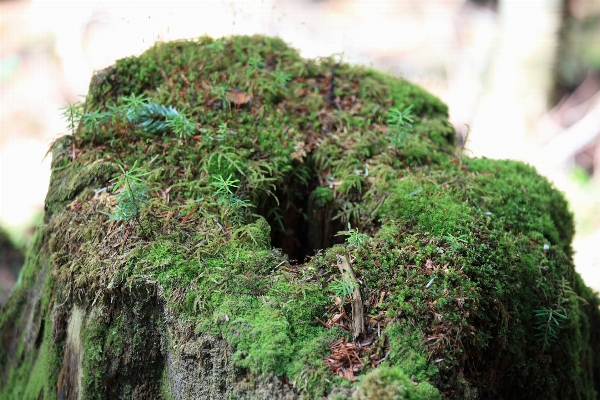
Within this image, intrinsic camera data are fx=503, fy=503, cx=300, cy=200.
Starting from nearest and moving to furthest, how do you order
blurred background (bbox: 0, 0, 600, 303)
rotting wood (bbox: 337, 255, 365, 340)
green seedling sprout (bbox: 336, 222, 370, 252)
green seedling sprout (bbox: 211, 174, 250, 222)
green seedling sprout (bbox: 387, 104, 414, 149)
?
rotting wood (bbox: 337, 255, 365, 340), green seedling sprout (bbox: 336, 222, 370, 252), green seedling sprout (bbox: 211, 174, 250, 222), green seedling sprout (bbox: 387, 104, 414, 149), blurred background (bbox: 0, 0, 600, 303)

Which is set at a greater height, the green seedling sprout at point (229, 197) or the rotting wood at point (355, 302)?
the green seedling sprout at point (229, 197)

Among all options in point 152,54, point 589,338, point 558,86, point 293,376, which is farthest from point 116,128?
point 558,86

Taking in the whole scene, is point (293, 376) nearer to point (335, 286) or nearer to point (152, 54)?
point (335, 286)

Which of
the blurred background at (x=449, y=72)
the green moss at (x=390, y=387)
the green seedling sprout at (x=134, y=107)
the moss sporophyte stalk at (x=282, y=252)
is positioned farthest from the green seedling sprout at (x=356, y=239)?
the blurred background at (x=449, y=72)

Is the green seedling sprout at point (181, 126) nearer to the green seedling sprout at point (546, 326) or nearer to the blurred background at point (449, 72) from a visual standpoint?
the green seedling sprout at point (546, 326)

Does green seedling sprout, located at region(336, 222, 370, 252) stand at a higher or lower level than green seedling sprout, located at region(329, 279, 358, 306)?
higher

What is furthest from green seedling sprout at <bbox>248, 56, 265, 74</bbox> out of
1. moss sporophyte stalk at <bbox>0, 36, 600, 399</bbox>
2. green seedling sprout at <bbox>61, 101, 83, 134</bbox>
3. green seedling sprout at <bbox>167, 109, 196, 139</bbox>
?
green seedling sprout at <bbox>61, 101, 83, 134</bbox>

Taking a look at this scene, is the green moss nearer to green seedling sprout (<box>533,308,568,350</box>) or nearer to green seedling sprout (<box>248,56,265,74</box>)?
green seedling sprout (<box>533,308,568,350</box>)
